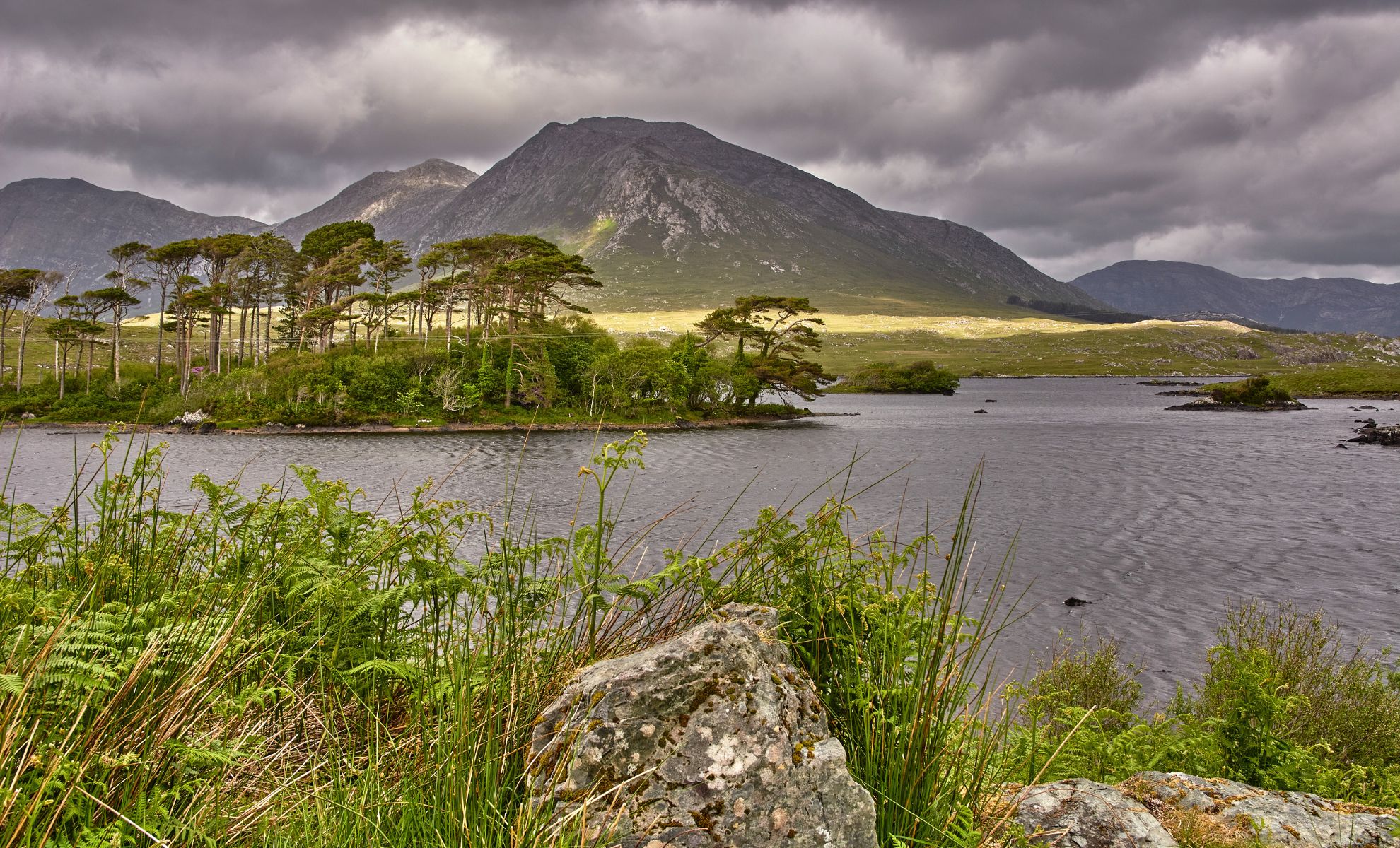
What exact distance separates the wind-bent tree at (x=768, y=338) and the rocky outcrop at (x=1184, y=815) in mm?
66681

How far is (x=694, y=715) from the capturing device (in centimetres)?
267

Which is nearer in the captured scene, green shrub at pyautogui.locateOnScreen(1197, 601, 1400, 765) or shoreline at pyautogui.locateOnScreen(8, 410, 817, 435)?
green shrub at pyautogui.locateOnScreen(1197, 601, 1400, 765)

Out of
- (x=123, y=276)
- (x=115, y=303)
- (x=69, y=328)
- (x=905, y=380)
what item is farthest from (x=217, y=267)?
(x=905, y=380)

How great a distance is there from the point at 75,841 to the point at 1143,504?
37.7m

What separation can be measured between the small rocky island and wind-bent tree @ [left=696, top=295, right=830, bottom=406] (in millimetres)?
47105

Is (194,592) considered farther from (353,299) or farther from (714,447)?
(353,299)

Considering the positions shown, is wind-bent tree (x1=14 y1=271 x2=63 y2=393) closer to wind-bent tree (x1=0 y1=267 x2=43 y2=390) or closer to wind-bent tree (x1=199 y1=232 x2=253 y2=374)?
wind-bent tree (x1=0 y1=267 x2=43 y2=390)

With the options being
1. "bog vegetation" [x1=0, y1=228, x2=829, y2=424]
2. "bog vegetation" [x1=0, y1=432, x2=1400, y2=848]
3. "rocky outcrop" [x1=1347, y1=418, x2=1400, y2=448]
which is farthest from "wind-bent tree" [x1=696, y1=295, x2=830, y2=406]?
"bog vegetation" [x1=0, y1=432, x2=1400, y2=848]

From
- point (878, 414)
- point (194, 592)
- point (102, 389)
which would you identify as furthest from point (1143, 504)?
point (102, 389)

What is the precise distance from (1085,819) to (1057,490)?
36.4 m

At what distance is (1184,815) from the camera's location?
4117 millimetres

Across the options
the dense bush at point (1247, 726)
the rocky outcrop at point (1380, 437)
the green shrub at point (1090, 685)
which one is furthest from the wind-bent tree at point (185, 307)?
the rocky outcrop at point (1380, 437)

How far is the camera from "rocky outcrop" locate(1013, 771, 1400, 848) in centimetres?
357

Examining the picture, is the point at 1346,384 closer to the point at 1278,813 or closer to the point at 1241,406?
the point at 1241,406
